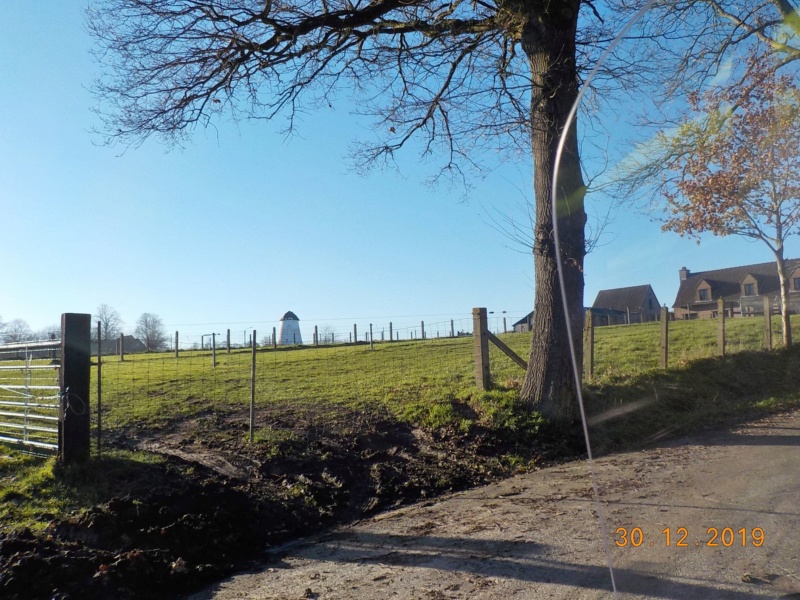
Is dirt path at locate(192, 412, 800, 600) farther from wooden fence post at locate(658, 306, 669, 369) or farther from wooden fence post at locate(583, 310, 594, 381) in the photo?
wooden fence post at locate(658, 306, 669, 369)

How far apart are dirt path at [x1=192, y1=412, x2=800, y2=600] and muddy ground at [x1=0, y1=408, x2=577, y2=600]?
1.38ft

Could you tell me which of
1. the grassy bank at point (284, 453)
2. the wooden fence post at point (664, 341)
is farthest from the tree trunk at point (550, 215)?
the wooden fence post at point (664, 341)

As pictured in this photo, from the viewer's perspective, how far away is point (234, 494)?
20.0 ft

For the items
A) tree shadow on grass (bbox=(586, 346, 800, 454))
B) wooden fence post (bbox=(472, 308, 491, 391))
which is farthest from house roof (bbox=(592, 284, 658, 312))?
wooden fence post (bbox=(472, 308, 491, 391))

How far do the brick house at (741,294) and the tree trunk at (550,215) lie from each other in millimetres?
6673

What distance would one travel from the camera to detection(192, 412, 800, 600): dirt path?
4.02 metres

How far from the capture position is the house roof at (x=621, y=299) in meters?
13.6

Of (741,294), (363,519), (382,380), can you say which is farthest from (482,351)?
(741,294)

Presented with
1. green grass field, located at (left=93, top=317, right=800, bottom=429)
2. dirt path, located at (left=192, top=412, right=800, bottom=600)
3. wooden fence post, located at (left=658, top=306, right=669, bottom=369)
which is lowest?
dirt path, located at (left=192, top=412, right=800, bottom=600)

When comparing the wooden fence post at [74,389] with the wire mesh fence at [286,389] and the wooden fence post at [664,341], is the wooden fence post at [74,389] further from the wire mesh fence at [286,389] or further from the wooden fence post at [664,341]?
the wooden fence post at [664,341]

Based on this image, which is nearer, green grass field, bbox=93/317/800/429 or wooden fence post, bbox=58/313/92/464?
wooden fence post, bbox=58/313/92/464

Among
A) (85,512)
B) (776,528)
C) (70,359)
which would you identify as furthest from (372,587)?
(70,359)

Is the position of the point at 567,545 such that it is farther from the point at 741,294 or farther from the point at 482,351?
the point at 741,294
